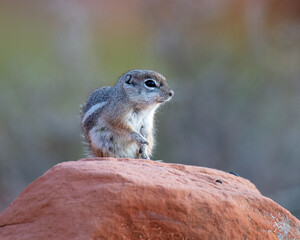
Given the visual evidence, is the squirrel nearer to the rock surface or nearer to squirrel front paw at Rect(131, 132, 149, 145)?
squirrel front paw at Rect(131, 132, 149, 145)

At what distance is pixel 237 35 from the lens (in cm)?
1458

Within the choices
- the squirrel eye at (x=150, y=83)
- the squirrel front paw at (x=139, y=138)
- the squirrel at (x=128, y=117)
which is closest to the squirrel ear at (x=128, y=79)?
the squirrel at (x=128, y=117)

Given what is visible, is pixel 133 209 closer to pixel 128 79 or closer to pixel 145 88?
pixel 145 88

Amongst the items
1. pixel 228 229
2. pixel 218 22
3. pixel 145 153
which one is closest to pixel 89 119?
pixel 145 153

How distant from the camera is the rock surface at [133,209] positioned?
4.13m

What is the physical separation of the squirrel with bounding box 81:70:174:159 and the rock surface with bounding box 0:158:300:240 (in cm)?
177

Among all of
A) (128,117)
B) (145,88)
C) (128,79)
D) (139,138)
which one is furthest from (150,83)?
(139,138)

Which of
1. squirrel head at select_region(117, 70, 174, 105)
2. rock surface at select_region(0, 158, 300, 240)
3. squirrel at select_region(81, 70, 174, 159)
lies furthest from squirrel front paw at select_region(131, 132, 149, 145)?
rock surface at select_region(0, 158, 300, 240)

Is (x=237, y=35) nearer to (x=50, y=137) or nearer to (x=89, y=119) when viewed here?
(x=50, y=137)

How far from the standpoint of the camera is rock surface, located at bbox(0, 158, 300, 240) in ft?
13.5

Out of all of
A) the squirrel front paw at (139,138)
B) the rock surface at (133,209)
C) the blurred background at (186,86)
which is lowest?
the rock surface at (133,209)

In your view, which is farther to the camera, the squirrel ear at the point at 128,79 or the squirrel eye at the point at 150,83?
the squirrel ear at the point at 128,79

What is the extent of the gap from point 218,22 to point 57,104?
4.44 meters

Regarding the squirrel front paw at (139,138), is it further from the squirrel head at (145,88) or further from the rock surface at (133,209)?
the rock surface at (133,209)
